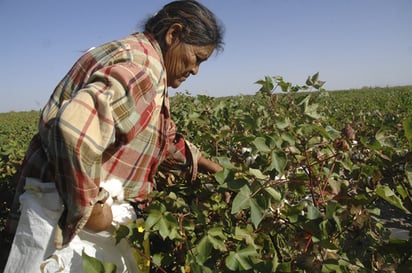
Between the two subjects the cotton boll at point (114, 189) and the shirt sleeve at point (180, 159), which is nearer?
the cotton boll at point (114, 189)

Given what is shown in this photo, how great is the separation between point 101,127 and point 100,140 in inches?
1.7

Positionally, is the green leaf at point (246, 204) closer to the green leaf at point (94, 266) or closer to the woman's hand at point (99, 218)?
the green leaf at point (94, 266)

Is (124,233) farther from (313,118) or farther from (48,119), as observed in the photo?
(313,118)

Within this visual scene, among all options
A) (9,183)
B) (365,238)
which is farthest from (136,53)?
(9,183)

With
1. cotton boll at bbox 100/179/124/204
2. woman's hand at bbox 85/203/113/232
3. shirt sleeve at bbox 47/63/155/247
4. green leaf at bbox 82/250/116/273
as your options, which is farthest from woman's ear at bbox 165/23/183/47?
green leaf at bbox 82/250/116/273

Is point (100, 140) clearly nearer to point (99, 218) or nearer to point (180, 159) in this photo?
point (99, 218)

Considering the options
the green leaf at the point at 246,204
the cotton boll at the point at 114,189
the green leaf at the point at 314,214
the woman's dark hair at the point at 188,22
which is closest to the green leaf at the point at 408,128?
the green leaf at the point at 314,214

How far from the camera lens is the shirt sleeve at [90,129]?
1067mm

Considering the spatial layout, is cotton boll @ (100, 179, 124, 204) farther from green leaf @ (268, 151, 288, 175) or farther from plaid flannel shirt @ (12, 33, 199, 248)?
green leaf @ (268, 151, 288, 175)

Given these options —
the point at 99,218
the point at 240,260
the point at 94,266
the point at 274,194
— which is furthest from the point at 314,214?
the point at 99,218

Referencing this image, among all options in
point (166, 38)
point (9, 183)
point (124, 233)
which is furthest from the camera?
point (9, 183)

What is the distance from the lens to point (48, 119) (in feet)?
4.08

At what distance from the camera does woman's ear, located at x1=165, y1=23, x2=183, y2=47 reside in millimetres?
1491

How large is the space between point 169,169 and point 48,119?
29.4 inches
